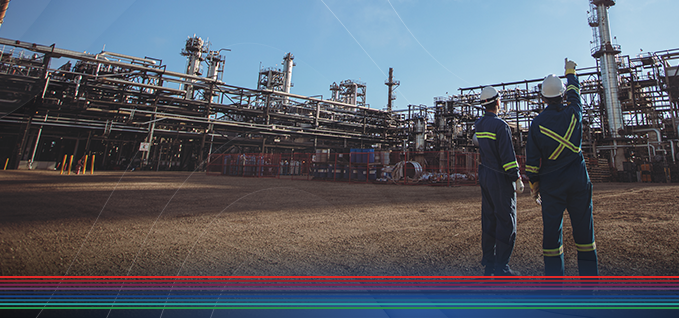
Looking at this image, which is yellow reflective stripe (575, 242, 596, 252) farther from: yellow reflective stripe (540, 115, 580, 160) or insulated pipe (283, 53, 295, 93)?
insulated pipe (283, 53, 295, 93)

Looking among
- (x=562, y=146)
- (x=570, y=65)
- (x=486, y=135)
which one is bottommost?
(x=562, y=146)

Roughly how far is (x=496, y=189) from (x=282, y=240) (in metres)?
2.80

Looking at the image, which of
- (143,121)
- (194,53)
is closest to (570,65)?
(143,121)

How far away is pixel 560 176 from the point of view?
2289 mm

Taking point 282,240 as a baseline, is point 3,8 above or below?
above

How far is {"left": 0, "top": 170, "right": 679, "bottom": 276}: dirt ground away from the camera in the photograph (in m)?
2.77

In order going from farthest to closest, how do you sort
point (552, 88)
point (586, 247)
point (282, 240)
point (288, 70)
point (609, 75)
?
point (288, 70) < point (609, 75) < point (282, 240) < point (552, 88) < point (586, 247)

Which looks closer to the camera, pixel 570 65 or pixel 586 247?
pixel 586 247

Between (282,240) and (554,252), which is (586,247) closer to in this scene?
(554,252)

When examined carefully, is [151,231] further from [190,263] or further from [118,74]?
[118,74]

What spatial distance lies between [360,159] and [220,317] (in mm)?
15391

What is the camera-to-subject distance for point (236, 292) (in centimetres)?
216

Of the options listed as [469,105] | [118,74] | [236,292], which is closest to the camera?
[236,292]

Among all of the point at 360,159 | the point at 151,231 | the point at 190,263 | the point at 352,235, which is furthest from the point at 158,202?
the point at 360,159
